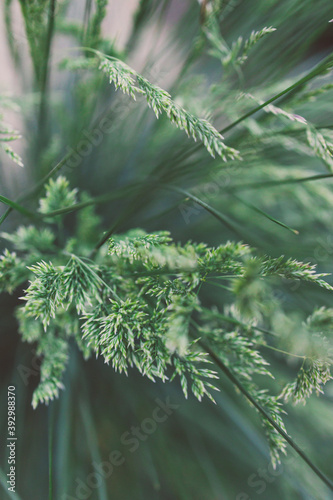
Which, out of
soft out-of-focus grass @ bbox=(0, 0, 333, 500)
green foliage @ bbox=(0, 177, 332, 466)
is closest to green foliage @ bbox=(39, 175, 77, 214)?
green foliage @ bbox=(0, 177, 332, 466)

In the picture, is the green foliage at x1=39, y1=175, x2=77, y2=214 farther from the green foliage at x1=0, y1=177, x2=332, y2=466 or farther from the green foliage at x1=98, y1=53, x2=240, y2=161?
the green foliage at x1=98, y1=53, x2=240, y2=161

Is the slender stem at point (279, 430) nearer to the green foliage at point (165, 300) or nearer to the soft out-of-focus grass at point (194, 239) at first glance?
the green foliage at point (165, 300)

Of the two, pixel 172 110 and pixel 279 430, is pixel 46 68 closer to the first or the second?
pixel 172 110

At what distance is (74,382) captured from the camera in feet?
1.40

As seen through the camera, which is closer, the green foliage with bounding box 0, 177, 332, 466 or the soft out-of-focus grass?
the green foliage with bounding box 0, 177, 332, 466

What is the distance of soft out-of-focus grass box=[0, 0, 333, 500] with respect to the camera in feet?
1.21

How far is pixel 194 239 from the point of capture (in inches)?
20.4

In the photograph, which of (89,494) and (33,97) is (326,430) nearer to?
(89,494)

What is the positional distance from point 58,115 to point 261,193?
317 mm

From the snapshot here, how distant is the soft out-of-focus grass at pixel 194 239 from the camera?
37cm

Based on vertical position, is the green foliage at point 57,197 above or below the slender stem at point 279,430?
above

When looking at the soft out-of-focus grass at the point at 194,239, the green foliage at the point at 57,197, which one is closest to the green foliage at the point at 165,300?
the green foliage at the point at 57,197

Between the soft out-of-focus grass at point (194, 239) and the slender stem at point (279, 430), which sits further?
the soft out-of-focus grass at point (194, 239)

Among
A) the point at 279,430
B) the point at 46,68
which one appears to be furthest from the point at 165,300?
the point at 46,68
